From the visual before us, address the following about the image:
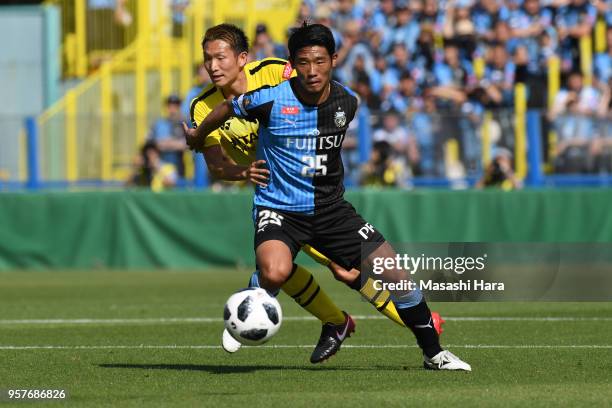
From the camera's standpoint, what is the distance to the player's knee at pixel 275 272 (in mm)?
8375

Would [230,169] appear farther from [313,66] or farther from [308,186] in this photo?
[313,66]

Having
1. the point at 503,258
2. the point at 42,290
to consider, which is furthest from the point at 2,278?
the point at 503,258

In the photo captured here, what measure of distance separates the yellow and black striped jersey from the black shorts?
0.87 metres

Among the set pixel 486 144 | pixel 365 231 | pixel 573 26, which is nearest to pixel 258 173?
pixel 365 231

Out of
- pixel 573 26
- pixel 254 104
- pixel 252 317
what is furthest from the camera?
pixel 573 26

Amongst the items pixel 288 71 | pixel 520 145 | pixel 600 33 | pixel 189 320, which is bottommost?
pixel 189 320

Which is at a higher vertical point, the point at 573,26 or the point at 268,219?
the point at 573,26

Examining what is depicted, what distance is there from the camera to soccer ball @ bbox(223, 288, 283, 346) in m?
8.23

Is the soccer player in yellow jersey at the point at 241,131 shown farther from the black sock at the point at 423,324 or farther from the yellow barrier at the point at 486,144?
the yellow barrier at the point at 486,144

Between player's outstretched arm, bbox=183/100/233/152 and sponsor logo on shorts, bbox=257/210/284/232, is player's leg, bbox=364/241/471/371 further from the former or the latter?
player's outstretched arm, bbox=183/100/233/152

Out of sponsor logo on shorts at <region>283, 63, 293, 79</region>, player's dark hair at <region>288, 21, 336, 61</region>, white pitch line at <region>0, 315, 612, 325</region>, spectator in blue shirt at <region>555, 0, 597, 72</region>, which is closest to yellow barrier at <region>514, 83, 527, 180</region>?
spectator in blue shirt at <region>555, 0, 597, 72</region>

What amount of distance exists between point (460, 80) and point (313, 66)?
13771 mm

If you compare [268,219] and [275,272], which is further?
[268,219]

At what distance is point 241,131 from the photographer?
942 cm
